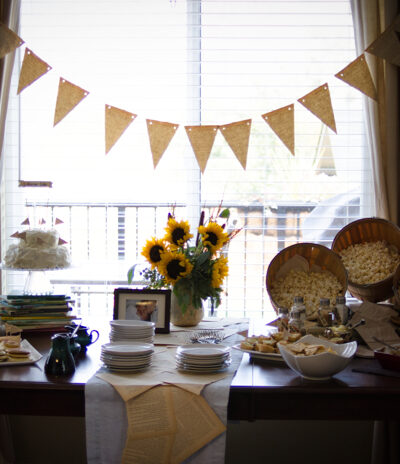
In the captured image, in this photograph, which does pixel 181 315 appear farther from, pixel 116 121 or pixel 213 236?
pixel 116 121

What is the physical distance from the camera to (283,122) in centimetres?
284

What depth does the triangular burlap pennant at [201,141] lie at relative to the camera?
2926mm

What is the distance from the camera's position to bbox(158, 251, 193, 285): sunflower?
223 cm

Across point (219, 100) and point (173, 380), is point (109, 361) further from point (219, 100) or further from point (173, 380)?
point (219, 100)

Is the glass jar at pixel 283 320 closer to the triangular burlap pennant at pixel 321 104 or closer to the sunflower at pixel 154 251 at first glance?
the sunflower at pixel 154 251

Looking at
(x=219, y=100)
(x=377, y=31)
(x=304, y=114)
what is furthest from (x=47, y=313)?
(x=377, y=31)

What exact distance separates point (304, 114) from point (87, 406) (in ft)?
6.61

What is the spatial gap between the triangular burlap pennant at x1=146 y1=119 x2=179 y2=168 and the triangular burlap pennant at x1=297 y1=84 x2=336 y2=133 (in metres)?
0.65

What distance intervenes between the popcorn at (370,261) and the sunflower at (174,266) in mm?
694

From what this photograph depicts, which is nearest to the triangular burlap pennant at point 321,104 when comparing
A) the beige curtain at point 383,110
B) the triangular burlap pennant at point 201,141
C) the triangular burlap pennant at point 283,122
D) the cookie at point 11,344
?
the triangular burlap pennant at point 283,122

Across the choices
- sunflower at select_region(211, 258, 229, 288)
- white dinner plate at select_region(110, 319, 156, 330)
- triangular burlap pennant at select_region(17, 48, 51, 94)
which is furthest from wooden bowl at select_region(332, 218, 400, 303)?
triangular burlap pennant at select_region(17, 48, 51, 94)

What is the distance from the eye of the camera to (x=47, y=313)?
2246mm

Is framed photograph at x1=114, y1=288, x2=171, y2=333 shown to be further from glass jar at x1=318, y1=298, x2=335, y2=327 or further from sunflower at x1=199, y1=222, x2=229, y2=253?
glass jar at x1=318, y1=298, x2=335, y2=327

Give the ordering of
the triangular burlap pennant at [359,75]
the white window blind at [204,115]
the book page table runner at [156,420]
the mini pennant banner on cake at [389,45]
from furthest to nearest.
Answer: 1. the white window blind at [204,115]
2. the triangular burlap pennant at [359,75]
3. the mini pennant banner on cake at [389,45]
4. the book page table runner at [156,420]
